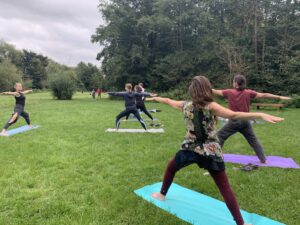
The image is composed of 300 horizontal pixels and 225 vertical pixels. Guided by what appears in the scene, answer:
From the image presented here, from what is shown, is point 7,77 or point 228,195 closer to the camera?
point 228,195

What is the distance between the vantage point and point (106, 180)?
511cm

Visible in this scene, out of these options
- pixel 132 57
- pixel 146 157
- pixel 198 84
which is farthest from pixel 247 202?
pixel 132 57

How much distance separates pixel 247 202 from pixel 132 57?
28.1m

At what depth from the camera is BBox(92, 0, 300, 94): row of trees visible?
84.4 feet

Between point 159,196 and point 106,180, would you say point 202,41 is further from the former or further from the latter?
point 159,196

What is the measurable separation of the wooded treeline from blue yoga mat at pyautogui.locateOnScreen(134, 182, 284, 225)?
60.8 meters

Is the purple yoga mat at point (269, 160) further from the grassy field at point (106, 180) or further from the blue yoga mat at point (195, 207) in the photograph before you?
the blue yoga mat at point (195, 207)

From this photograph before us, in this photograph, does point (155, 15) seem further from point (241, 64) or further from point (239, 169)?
point (239, 169)

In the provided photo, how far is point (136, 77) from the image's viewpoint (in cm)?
3256

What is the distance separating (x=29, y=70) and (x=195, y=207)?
8687 centimetres

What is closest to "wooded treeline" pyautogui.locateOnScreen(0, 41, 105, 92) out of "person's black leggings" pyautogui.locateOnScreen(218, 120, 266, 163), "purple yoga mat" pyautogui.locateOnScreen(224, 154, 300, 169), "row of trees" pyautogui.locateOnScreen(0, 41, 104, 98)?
"row of trees" pyautogui.locateOnScreen(0, 41, 104, 98)

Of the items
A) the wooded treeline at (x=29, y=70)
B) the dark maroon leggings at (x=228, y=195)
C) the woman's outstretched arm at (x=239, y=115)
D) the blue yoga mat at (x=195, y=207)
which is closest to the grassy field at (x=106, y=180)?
the blue yoga mat at (x=195, y=207)

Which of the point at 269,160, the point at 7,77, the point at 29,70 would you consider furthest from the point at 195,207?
Result: the point at 29,70

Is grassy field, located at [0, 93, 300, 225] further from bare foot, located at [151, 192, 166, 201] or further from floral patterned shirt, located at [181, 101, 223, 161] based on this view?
floral patterned shirt, located at [181, 101, 223, 161]
